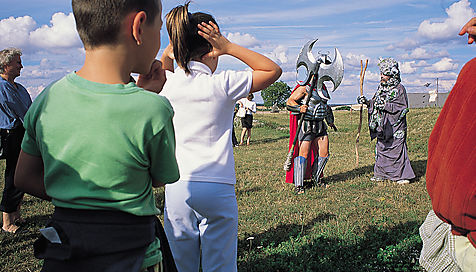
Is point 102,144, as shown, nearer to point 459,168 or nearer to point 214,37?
point 214,37

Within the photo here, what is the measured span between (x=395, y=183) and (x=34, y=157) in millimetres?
7544

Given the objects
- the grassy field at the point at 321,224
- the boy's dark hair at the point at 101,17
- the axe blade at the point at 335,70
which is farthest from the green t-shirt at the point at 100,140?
the axe blade at the point at 335,70

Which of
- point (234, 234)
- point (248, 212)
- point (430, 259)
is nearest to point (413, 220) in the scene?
point (248, 212)

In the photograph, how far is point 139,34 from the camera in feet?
4.38

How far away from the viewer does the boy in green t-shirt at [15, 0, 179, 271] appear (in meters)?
1.27

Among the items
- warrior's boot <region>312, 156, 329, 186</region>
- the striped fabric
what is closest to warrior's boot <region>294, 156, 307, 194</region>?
warrior's boot <region>312, 156, 329, 186</region>

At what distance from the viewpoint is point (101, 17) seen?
1283 mm

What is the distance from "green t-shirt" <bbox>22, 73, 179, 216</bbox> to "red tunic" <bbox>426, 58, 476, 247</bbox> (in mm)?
Result: 1196

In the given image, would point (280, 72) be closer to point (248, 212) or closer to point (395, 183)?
point (248, 212)

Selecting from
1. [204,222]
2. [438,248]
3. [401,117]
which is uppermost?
[401,117]

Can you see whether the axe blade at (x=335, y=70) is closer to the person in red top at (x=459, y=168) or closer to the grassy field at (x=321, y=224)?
the grassy field at (x=321, y=224)

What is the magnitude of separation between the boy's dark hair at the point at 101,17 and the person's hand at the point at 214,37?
0.70 m

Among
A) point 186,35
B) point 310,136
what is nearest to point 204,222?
point 186,35

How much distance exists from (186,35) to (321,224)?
3671mm
